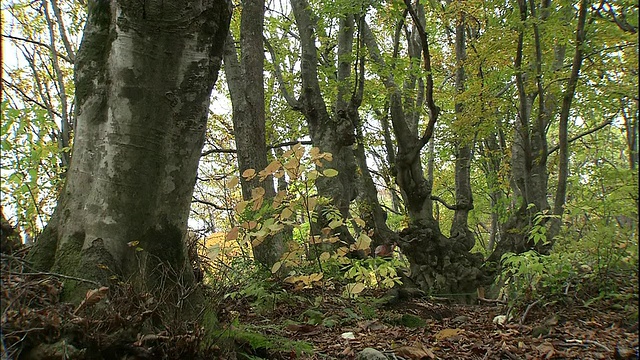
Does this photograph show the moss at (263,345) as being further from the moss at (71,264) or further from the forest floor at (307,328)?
the moss at (71,264)

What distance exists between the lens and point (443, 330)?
378cm

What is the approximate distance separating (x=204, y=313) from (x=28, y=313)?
0.92 m

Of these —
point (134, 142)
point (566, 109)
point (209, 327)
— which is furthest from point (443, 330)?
point (566, 109)

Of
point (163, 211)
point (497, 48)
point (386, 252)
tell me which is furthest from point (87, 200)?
point (497, 48)

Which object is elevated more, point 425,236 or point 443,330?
point 425,236

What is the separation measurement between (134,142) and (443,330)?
9.40 feet

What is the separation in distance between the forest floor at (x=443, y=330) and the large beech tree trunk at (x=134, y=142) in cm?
91

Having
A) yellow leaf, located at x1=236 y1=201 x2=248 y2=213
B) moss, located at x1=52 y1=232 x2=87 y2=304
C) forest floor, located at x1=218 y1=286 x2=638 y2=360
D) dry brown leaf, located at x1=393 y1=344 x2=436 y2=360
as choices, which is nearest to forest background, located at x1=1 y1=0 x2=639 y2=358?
yellow leaf, located at x1=236 y1=201 x2=248 y2=213

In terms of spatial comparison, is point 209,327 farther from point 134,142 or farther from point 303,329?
point 303,329

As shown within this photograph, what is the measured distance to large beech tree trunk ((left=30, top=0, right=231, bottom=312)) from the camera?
2.54 metres

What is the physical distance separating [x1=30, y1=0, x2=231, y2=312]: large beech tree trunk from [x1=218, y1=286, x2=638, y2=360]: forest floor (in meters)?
0.91

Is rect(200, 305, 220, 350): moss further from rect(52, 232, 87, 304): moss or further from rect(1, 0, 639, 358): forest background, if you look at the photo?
rect(52, 232, 87, 304): moss

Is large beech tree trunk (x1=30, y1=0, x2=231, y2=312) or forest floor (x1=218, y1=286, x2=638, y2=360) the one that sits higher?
large beech tree trunk (x1=30, y1=0, x2=231, y2=312)

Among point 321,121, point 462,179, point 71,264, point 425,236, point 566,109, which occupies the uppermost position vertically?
point 321,121
